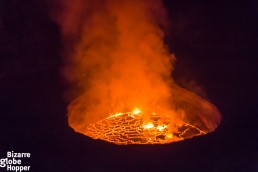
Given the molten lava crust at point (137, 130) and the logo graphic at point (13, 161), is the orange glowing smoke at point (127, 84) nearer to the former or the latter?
the molten lava crust at point (137, 130)

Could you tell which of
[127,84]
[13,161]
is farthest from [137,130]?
[13,161]

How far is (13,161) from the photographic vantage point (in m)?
2.73

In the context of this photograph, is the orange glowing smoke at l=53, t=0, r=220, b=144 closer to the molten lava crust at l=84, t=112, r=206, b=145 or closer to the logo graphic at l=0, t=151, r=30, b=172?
the molten lava crust at l=84, t=112, r=206, b=145

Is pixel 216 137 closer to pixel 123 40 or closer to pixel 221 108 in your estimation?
pixel 221 108

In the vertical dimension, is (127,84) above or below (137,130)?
above

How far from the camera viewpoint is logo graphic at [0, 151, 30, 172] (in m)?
2.74

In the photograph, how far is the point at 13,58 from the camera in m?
2.19

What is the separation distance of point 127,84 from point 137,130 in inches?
10.3

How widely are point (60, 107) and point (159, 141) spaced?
583mm

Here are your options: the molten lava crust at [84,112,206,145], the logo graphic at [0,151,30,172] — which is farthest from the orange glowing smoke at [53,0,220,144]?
the logo graphic at [0,151,30,172]

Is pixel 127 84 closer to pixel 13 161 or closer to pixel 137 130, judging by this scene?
pixel 137 130

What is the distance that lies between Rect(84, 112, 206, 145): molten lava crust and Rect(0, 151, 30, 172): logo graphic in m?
0.67

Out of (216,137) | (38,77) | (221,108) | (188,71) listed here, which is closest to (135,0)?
(188,71)

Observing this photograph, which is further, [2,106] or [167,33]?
[2,106]
